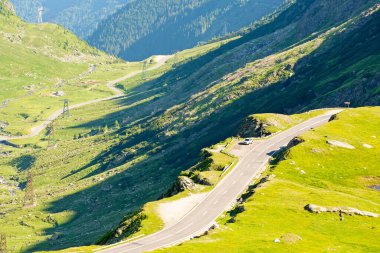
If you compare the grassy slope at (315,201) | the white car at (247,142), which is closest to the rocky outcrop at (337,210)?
the grassy slope at (315,201)

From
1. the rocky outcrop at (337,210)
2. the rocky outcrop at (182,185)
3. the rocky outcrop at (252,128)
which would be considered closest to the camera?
the rocky outcrop at (337,210)

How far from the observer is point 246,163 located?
12506 centimetres

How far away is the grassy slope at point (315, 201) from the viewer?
75.9 m

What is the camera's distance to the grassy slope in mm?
75938

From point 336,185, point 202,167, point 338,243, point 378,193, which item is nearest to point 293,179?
point 336,185

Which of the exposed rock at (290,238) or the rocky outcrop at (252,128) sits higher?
the rocky outcrop at (252,128)

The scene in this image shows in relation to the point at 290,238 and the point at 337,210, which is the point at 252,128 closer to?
the point at 337,210

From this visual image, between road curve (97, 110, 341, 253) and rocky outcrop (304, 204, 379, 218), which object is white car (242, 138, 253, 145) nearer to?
road curve (97, 110, 341, 253)

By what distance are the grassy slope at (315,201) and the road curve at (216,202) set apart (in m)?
5.96

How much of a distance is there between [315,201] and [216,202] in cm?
1892

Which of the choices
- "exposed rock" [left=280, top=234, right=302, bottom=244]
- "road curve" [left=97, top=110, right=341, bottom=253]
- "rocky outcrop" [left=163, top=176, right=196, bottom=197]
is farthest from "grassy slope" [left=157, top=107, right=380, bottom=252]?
"rocky outcrop" [left=163, top=176, right=196, bottom=197]

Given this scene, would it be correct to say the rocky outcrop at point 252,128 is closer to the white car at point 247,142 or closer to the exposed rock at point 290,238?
the white car at point 247,142

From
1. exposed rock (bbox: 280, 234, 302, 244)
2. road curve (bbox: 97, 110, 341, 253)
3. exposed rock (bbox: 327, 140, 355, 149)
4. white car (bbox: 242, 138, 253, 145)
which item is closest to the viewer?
exposed rock (bbox: 280, 234, 302, 244)

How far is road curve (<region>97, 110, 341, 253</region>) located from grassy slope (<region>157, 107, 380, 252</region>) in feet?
19.6
